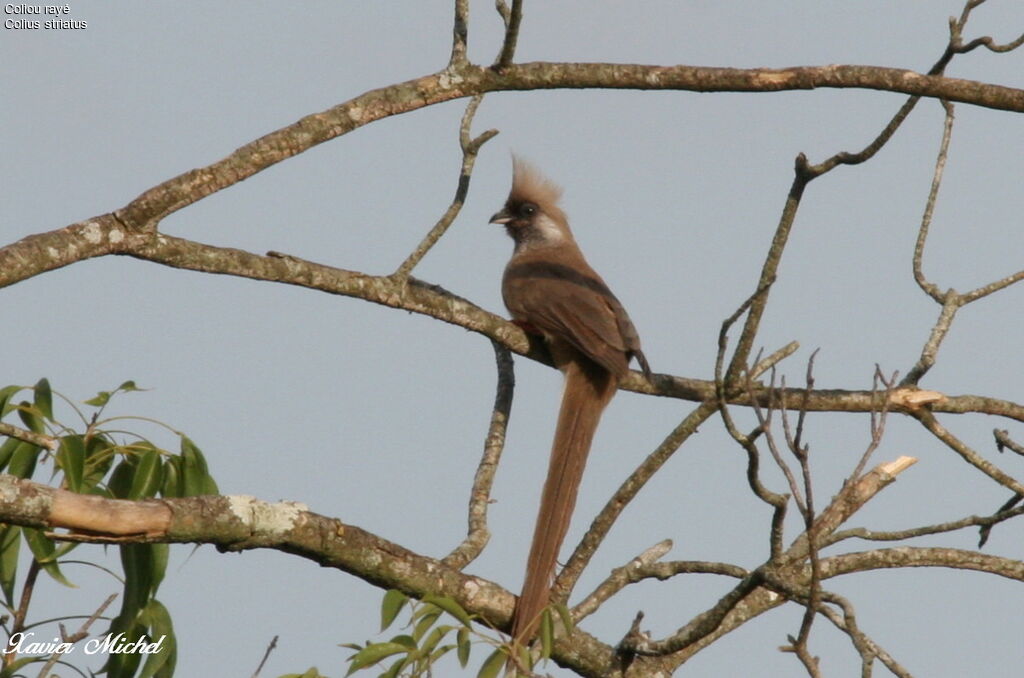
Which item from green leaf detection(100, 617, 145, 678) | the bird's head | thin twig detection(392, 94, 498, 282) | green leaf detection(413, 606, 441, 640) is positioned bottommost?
green leaf detection(100, 617, 145, 678)

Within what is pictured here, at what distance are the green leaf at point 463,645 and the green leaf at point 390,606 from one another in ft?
0.48

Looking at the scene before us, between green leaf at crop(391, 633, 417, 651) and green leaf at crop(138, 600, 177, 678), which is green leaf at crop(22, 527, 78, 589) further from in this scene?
green leaf at crop(391, 633, 417, 651)

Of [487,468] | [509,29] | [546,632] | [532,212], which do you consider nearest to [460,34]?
[509,29]

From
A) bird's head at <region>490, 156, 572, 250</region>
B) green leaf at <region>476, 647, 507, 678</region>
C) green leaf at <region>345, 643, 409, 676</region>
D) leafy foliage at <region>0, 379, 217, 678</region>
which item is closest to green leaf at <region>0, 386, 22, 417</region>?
leafy foliage at <region>0, 379, 217, 678</region>

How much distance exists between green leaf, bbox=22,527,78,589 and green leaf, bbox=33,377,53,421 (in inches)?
10.5

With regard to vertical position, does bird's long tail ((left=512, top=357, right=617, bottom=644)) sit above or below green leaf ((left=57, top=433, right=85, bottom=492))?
above

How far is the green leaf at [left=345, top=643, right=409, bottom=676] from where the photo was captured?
2.55 metres

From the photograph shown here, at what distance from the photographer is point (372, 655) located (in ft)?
8.38

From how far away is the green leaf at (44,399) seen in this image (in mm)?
3043

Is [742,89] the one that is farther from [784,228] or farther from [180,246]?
[180,246]

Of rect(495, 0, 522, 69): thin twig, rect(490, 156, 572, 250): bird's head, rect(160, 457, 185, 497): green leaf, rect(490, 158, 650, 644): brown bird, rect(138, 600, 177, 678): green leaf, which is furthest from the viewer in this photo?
rect(490, 156, 572, 250): bird's head

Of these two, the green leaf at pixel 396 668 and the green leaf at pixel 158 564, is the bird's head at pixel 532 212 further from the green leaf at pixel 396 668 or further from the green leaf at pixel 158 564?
the green leaf at pixel 396 668

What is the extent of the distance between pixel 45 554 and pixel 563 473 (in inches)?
86.7

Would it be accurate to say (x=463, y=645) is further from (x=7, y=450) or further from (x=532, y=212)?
(x=532, y=212)
